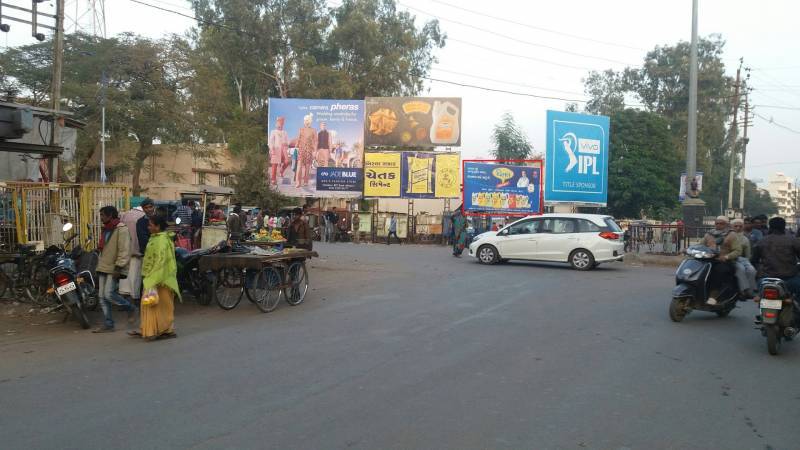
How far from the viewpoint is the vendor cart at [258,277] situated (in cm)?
1028

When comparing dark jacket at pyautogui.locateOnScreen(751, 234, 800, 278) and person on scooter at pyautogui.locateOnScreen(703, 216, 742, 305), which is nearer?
dark jacket at pyautogui.locateOnScreen(751, 234, 800, 278)

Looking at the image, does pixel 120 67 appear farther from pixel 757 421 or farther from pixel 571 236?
pixel 757 421

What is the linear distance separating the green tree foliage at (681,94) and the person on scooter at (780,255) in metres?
44.4

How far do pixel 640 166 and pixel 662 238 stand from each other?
25885 millimetres

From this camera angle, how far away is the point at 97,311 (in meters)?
10.4

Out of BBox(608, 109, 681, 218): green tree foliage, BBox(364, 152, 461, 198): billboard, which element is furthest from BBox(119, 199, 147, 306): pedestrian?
BBox(608, 109, 681, 218): green tree foliage

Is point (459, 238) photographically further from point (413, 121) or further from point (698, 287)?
point (698, 287)

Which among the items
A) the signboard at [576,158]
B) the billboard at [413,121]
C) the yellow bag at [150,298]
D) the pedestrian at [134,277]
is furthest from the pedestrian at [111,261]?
the signboard at [576,158]

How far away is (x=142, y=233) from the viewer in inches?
363

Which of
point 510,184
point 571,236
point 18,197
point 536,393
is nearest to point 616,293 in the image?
point 571,236

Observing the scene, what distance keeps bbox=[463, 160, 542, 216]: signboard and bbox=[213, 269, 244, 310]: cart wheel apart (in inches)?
838

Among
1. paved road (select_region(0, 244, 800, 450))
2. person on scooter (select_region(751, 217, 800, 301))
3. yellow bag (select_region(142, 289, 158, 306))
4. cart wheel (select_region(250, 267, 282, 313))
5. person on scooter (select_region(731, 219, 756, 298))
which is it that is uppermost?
person on scooter (select_region(751, 217, 800, 301))

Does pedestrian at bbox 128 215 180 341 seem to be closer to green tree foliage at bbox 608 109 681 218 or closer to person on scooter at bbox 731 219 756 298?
person on scooter at bbox 731 219 756 298

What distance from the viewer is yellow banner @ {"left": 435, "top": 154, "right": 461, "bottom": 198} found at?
33.0 m
